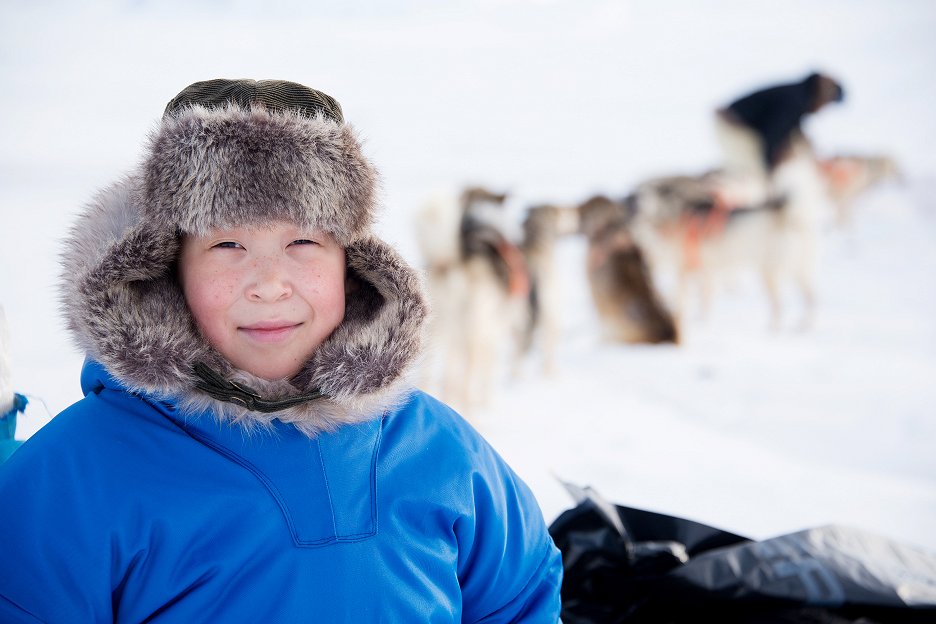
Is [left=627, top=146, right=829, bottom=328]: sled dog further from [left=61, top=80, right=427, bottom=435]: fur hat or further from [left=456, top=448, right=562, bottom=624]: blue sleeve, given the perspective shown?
[left=61, top=80, right=427, bottom=435]: fur hat

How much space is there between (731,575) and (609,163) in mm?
8373

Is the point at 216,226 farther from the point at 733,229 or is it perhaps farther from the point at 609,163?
the point at 609,163

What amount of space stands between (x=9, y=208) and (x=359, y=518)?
4.82 metres

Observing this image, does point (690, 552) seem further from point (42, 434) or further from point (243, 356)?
point (42, 434)

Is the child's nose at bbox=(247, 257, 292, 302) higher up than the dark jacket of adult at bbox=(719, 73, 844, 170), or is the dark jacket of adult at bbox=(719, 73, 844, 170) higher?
the dark jacket of adult at bbox=(719, 73, 844, 170)

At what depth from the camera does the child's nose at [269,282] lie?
3.23 ft

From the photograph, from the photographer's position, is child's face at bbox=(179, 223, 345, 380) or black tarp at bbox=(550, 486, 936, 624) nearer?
child's face at bbox=(179, 223, 345, 380)

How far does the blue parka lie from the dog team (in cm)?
246

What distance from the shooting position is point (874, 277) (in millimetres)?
6902

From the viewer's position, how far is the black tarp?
1.56m

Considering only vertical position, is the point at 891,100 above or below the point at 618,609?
above

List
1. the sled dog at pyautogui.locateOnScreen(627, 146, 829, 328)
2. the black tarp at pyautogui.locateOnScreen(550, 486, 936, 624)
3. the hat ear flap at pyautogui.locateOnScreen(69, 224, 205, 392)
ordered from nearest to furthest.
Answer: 1. the hat ear flap at pyautogui.locateOnScreen(69, 224, 205, 392)
2. the black tarp at pyautogui.locateOnScreen(550, 486, 936, 624)
3. the sled dog at pyautogui.locateOnScreen(627, 146, 829, 328)

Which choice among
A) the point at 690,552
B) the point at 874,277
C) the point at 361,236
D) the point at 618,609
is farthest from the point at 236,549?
the point at 874,277

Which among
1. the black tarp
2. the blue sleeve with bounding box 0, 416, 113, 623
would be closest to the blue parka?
the blue sleeve with bounding box 0, 416, 113, 623
